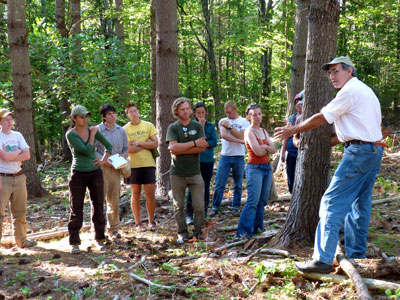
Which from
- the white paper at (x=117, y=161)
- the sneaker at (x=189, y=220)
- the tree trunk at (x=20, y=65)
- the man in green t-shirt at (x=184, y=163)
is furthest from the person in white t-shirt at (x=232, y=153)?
the tree trunk at (x=20, y=65)

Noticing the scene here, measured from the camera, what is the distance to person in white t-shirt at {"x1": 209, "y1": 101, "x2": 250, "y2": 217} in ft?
24.4

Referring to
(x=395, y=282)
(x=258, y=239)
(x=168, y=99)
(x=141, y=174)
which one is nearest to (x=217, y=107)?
(x=168, y=99)

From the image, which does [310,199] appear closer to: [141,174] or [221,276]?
[221,276]

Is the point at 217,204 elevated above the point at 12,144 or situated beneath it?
situated beneath

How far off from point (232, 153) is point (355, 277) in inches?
167

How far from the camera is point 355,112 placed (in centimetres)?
389

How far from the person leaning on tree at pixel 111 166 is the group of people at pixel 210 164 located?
0.06ft

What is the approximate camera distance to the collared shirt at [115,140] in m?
6.54

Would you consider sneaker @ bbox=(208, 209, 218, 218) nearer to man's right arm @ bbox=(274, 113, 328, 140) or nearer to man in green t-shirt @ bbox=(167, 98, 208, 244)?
man in green t-shirt @ bbox=(167, 98, 208, 244)

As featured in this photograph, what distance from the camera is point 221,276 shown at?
421 centimetres

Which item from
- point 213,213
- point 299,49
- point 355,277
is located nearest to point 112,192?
point 213,213

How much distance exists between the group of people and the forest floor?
0.27 metres

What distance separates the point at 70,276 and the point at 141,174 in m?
2.36

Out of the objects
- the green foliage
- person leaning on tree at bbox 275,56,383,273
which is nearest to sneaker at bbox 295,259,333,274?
person leaning on tree at bbox 275,56,383,273
